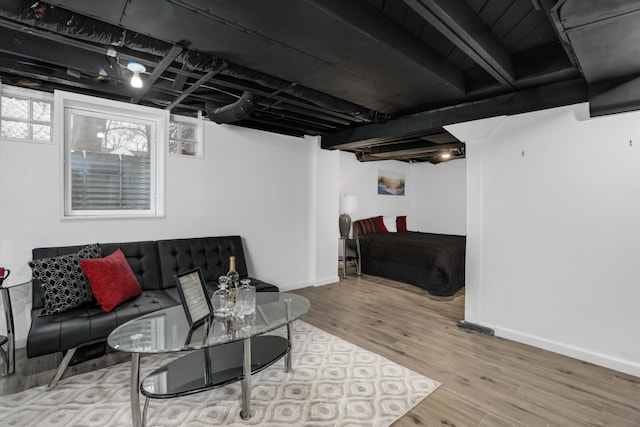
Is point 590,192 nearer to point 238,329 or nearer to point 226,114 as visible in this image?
point 238,329

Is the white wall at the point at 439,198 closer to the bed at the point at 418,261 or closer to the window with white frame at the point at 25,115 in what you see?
the bed at the point at 418,261

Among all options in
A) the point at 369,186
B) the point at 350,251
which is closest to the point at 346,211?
the point at 350,251

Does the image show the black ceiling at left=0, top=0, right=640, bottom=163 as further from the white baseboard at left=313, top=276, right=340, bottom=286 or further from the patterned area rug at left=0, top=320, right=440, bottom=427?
the white baseboard at left=313, top=276, right=340, bottom=286

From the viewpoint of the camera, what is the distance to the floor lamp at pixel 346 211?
5758 millimetres

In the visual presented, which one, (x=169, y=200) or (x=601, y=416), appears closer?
(x=601, y=416)

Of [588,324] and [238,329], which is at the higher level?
[238,329]

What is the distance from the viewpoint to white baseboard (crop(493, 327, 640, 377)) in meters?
2.46

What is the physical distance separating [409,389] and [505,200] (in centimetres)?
205

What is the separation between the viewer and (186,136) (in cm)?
376

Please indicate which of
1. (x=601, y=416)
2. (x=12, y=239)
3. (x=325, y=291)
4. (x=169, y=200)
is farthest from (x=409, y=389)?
(x=12, y=239)

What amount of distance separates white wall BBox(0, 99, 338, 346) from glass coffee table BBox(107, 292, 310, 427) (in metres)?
1.57

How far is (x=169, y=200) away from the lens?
140 inches

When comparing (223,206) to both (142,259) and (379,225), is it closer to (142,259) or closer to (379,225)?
(142,259)

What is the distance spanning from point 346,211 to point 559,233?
3394mm
